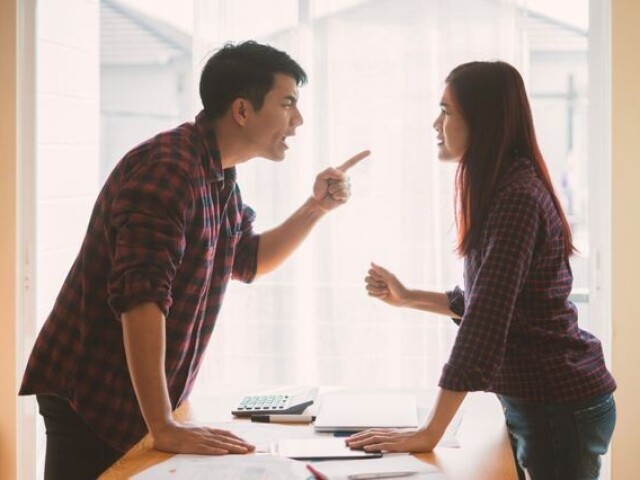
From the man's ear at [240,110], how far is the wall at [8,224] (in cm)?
128

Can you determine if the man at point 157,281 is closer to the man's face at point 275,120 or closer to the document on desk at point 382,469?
the man's face at point 275,120

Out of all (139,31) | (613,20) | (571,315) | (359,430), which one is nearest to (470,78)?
(571,315)

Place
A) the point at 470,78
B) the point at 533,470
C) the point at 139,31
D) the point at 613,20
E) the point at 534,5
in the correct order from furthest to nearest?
the point at 139,31, the point at 534,5, the point at 613,20, the point at 470,78, the point at 533,470

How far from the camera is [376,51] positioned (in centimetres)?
283

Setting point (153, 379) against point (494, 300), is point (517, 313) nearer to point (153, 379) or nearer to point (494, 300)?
point (494, 300)

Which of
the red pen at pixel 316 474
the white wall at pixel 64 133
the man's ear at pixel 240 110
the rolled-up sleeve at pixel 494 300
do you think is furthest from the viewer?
the white wall at pixel 64 133

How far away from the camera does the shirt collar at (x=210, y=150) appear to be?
182 cm

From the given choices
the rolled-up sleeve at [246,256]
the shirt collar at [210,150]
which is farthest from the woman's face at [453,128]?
the rolled-up sleeve at [246,256]

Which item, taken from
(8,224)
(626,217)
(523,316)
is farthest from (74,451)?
(626,217)

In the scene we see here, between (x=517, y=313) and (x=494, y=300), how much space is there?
12 centimetres

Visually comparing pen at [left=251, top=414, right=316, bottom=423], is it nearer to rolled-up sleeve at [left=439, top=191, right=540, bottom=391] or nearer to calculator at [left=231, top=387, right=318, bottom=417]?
calculator at [left=231, top=387, right=318, bottom=417]

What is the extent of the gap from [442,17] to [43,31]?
53.7 inches

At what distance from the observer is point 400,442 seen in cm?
153

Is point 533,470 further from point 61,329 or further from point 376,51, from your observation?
point 376,51
